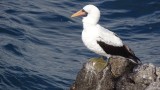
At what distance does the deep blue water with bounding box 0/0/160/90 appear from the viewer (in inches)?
723

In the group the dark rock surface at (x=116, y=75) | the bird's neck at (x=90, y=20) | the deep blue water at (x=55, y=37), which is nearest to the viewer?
the dark rock surface at (x=116, y=75)

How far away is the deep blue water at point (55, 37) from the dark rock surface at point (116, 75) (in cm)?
538

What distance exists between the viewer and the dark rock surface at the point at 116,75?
37.2 ft

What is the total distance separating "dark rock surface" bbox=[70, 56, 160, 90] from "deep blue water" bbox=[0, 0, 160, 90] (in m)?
5.38

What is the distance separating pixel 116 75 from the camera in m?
12.0

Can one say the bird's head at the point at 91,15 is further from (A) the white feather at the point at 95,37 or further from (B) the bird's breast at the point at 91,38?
(B) the bird's breast at the point at 91,38

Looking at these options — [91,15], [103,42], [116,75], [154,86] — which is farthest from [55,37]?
[154,86]

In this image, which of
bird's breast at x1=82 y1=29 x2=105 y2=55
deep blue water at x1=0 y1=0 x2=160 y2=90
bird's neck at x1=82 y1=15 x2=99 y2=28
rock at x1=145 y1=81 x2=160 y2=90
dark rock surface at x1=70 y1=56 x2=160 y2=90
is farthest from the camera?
deep blue water at x1=0 y1=0 x2=160 y2=90

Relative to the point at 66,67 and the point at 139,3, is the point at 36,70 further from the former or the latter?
the point at 139,3

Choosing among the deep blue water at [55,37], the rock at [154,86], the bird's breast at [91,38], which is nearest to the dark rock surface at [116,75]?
the rock at [154,86]

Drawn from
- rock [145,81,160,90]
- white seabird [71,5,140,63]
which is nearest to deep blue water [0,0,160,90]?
white seabird [71,5,140,63]

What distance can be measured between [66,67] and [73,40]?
102 inches

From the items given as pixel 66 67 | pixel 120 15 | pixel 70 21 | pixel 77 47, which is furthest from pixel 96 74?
pixel 120 15

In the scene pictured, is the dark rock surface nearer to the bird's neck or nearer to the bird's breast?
the bird's breast
